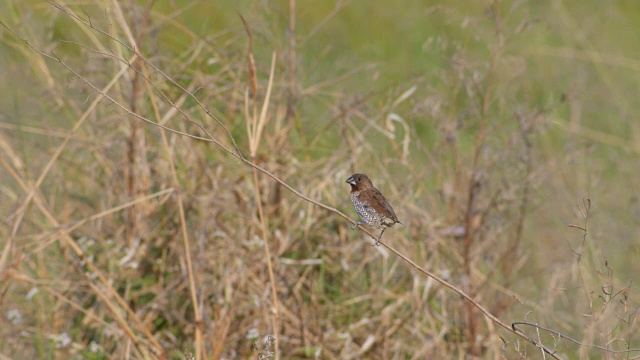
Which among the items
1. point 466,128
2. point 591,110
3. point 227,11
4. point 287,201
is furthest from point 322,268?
point 591,110

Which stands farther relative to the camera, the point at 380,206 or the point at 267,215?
the point at 267,215

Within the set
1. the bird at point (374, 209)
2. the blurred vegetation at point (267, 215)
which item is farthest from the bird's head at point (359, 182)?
the blurred vegetation at point (267, 215)

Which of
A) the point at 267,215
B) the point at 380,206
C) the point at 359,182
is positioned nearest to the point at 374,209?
the point at 380,206

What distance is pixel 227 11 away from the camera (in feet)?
19.6

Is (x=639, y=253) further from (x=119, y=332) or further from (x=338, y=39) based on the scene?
(x=338, y=39)

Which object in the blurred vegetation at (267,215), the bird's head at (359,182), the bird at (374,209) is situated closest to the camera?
the bird at (374,209)

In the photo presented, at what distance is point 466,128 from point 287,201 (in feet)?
2.89

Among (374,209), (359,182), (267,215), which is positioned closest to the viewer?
(374,209)

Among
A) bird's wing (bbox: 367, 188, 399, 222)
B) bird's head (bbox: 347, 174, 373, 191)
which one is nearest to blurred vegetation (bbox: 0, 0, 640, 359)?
bird's head (bbox: 347, 174, 373, 191)

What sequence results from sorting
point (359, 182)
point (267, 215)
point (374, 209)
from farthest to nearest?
point (267, 215) → point (359, 182) → point (374, 209)

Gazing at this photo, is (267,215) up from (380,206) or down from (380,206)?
up

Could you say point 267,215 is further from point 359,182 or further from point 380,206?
point 380,206

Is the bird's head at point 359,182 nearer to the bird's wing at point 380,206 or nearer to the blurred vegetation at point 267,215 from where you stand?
the bird's wing at point 380,206

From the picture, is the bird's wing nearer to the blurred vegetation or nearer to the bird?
the bird
